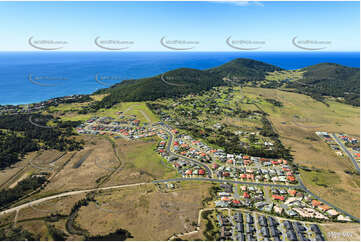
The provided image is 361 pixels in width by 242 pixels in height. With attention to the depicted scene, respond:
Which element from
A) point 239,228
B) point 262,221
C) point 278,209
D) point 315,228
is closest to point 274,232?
point 262,221

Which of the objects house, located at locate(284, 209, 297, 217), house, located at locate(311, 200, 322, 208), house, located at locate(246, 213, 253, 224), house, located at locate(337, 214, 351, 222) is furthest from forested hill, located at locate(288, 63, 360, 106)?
house, located at locate(246, 213, 253, 224)

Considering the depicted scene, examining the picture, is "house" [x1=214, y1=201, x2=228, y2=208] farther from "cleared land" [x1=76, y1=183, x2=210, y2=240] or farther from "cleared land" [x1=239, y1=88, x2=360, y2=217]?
"cleared land" [x1=239, y1=88, x2=360, y2=217]

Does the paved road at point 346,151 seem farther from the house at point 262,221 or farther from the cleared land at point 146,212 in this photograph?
the cleared land at point 146,212

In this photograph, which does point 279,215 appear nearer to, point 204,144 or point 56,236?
point 204,144

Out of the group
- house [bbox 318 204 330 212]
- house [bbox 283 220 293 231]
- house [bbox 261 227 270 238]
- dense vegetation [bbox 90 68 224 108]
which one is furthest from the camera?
dense vegetation [bbox 90 68 224 108]

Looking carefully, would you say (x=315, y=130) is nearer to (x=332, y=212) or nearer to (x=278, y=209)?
(x=332, y=212)

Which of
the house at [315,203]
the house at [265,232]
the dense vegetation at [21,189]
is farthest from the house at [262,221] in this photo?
the dense vegetation at [21,189]
